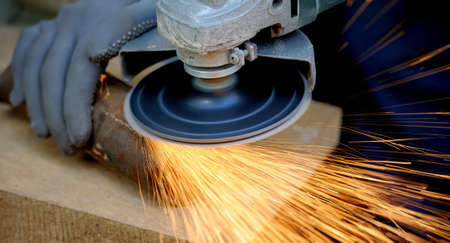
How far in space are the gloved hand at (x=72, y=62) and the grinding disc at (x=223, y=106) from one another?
0.20m

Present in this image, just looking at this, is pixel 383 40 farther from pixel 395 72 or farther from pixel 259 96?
pixel 259 96

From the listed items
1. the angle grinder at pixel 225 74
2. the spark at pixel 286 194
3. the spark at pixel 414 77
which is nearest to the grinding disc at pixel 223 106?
the angle grinder at pixel 225 74

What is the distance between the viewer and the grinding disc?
117 centimetres

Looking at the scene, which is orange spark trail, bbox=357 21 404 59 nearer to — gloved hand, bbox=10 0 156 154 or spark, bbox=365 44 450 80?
spark, bbox=365 44 450 80

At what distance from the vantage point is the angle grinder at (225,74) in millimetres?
1021

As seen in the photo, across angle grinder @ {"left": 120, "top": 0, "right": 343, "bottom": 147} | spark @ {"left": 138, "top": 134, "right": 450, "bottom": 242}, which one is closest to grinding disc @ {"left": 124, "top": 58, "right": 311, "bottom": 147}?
angle grinder @ {"left": 120, "top": 0, "right": 343, "bottom": 147}

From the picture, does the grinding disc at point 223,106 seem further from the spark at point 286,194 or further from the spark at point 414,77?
the spark at point 414,77

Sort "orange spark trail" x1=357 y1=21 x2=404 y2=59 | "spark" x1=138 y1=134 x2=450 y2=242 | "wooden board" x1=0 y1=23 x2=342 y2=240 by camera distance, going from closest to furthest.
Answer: "spark" x1=138 y1=134 x2=450 y2=242 → "wooden board" x1=0 y1=23 x2=342 y2=240 → "orange spark trail" x1=357 y1=21 x2=404 y2=59

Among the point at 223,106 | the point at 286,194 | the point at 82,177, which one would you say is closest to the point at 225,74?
the point at 223,106

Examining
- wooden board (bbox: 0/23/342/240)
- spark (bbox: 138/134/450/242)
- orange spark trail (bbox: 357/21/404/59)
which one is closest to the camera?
spark (bbox: 138/134/450/242)

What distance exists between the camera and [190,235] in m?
1.13

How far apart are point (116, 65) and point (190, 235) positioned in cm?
96

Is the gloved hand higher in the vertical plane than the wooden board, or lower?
higher

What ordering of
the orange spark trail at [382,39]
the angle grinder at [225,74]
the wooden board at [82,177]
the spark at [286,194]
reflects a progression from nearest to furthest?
1. the angle grinder at [225,74]
2. the spark at [286,194]
3. the wooden board at [82,177]
4. the orange spark trail at [382,39]
